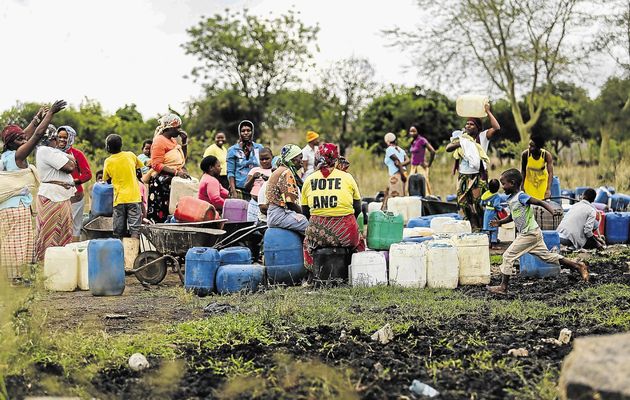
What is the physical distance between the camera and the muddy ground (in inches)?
221

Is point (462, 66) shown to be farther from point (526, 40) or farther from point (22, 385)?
point (22, 385)

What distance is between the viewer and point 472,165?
13.2 metres

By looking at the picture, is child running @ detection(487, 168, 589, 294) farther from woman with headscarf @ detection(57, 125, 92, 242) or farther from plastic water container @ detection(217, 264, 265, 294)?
woman with headscarf @ detection(57, 125, 92, 242)

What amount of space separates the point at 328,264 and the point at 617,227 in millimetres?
6107

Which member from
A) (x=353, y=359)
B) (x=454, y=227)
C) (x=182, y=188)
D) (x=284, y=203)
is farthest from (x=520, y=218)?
(x=182, y=188)

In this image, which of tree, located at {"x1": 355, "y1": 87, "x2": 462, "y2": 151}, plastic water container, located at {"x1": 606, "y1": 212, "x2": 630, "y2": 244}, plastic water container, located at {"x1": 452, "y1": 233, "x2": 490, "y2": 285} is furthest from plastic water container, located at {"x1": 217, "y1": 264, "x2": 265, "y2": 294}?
tree, located at {"x1": 355, "y1": 87, "x2": 462, "y2": 151}

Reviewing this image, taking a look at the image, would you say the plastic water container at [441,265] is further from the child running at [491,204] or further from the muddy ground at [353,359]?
the child running at [491,204]

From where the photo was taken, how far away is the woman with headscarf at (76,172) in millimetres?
12562

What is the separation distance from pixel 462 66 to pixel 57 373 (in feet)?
104

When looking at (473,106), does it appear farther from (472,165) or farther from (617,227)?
(617,227)

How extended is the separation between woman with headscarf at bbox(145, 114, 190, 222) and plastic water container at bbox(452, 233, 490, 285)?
4218mm

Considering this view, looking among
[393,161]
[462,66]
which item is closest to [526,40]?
[462,66]

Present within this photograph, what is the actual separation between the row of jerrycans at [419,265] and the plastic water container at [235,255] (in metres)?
1.17

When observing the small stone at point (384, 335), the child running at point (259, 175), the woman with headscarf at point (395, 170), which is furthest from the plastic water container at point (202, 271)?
Result: the woman with headscarf at point (395, 170)
